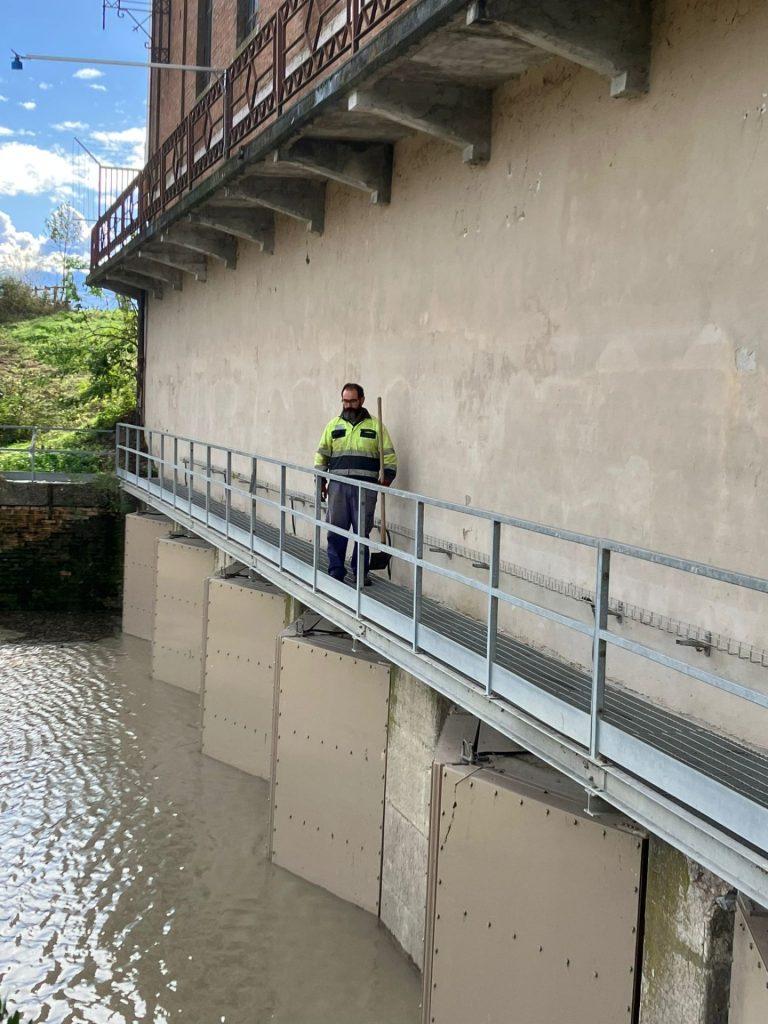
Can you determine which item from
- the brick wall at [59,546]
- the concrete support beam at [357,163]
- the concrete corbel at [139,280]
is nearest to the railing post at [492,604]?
the concrete support beam at [357,163]

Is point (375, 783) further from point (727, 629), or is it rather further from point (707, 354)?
point (707, 354)

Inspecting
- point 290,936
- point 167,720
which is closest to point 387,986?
point 290,936

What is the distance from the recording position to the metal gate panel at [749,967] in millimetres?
3783

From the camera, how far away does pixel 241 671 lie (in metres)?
10.6

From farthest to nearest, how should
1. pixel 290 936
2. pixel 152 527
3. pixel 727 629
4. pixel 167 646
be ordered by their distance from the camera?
pixel 152 527 → pixel 167 646 → pixel 290 936 → pixel 727 629

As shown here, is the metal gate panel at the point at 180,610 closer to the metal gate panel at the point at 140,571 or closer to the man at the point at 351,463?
the metal gate panel at the point at 140,571

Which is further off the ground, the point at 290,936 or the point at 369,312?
the point at 369,312

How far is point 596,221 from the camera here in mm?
5281

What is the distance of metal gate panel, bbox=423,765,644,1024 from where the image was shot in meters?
4.75

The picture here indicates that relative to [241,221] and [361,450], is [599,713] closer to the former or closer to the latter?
[361,450]

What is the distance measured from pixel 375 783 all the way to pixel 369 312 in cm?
387

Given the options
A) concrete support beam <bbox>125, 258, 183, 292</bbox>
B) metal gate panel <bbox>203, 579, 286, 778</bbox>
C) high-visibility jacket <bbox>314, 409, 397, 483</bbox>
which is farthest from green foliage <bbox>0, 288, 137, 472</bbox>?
high-visibility jacket <bbox>314, 409, 397, 483</bbox>

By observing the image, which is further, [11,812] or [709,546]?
[11,812]

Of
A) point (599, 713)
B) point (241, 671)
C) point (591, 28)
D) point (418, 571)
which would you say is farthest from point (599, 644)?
point (241, 671)
